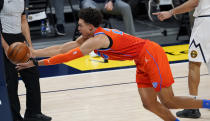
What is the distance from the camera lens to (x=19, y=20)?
4.96 metres

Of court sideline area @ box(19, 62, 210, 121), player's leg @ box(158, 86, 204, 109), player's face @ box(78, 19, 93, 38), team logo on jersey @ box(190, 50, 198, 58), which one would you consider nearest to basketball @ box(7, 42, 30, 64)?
player's face @ box(78, 19, 93, 38)

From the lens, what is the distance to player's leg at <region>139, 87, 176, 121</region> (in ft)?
14.6

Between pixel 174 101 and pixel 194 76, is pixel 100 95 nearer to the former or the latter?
pixel 194 76

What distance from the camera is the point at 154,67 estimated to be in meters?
4.41

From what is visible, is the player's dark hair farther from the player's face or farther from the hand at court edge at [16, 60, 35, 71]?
the hand at court edge at [16, 60, 35, 71]

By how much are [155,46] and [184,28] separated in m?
6.31

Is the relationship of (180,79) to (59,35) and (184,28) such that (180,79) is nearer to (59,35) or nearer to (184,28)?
(184,28)

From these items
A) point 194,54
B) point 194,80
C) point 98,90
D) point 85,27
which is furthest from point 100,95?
point 85,27

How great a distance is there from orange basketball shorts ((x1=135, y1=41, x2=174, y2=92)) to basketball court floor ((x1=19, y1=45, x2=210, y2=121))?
3.25 feet

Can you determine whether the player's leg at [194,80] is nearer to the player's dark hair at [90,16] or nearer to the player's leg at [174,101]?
the player's leg at [174,101]

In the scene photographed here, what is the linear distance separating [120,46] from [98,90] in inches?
95.0

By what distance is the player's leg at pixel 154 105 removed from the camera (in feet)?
14.6

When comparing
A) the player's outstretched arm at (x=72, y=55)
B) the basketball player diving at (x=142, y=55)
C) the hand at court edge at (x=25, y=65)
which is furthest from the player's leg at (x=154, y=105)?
the hand at court edge at (x=25, y=65)

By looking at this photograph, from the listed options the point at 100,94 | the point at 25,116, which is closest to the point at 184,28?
the point at 100,94
